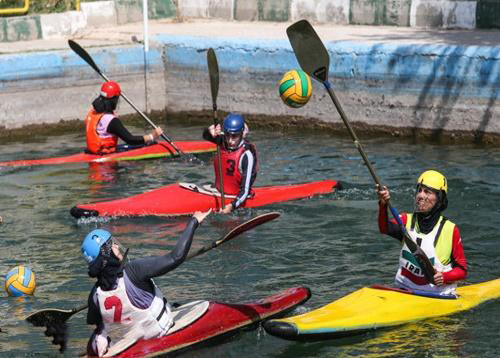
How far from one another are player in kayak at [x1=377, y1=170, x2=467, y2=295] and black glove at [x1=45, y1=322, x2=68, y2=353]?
8.39 ft

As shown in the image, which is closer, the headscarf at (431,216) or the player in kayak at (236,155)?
the headscarf at (431,216)

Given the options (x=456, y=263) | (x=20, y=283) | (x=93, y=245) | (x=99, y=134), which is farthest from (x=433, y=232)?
(x=99, y=134)

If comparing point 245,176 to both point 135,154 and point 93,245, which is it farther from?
point 93,245

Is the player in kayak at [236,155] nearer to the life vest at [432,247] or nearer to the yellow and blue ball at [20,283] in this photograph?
the yellow and blue ball at [20,283]

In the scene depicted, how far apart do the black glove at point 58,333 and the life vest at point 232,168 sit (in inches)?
157

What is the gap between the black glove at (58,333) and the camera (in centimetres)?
791

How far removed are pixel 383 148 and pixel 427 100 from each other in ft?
3.26

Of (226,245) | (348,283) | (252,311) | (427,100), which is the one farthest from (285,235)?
(427,100)

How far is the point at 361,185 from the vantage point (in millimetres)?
13203

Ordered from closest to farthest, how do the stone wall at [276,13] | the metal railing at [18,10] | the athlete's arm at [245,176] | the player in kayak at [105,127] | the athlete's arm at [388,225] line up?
the athlete's arm at [388,225], the athlete's arm at [245,176], the player in kayak at [105,127], the stone wall at [276,13], the metal railing at [18,10]

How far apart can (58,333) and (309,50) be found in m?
3.12

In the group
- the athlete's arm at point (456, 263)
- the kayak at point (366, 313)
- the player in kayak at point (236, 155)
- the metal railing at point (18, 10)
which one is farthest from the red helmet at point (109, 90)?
the athlete's arm at point (456, 263)

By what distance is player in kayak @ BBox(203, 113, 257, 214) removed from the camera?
1130 cm

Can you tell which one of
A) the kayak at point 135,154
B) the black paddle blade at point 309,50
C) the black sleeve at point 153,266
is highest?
the black paddle blade at point 309,50
